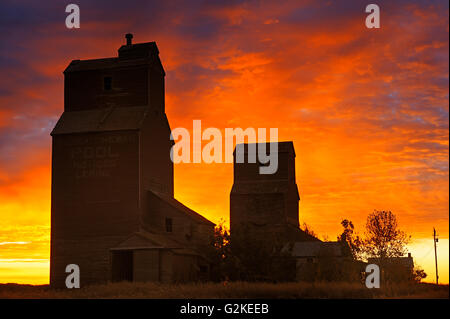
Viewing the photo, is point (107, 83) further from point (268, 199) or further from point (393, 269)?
point (393, 269)

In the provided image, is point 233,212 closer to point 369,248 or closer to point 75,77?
point 369,248

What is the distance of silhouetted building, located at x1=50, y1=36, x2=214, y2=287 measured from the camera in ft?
162

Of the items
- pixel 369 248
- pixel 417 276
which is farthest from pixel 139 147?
pixel 417 276

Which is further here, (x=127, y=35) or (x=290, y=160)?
(x=290, y=160)

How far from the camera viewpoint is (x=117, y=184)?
51281 mm

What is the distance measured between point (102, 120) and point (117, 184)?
567 cm

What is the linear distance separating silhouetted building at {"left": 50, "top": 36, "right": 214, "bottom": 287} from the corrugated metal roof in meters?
0.09

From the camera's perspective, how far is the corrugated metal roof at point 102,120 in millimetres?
52500

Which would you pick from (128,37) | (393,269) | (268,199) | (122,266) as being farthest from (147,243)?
(393,269)

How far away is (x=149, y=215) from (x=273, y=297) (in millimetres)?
17888

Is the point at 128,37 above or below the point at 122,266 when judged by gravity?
above

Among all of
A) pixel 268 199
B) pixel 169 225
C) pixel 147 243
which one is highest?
pixel 268 199

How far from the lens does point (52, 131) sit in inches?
2120

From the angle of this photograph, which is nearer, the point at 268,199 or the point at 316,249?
the point at 316,249
